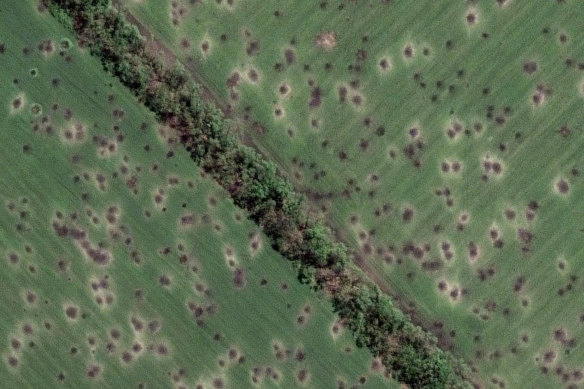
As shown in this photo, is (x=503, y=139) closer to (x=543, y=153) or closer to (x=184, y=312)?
(x=543, y=153)

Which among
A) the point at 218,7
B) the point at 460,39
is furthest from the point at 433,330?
the point at 218,7

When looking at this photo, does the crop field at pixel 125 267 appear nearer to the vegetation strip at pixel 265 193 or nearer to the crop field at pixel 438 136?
the vegetation strip at pixel 265 193

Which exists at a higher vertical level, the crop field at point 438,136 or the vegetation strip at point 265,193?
the crop field at point 438,136

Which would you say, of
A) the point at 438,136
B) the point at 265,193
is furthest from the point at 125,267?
the point at 438,136

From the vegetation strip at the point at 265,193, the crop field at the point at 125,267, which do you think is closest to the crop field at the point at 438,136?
the vegetation strip at the point at 265,193

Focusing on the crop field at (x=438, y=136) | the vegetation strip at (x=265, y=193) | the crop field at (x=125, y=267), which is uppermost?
the crop field at (x=438, y=136)

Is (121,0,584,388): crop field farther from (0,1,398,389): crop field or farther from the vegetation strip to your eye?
(0,1,398,389): crop field
